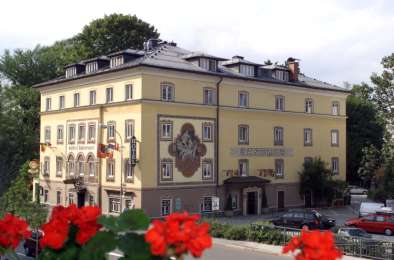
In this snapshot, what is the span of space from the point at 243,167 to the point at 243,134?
2.97 metres

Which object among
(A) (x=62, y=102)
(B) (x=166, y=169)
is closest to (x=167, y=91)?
(B) (x=166, y=169)

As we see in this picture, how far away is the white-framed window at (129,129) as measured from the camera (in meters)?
43.8

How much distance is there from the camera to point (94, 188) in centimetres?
4728

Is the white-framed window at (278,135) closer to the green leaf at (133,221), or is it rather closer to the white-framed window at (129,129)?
the white-framed window at (129,129)

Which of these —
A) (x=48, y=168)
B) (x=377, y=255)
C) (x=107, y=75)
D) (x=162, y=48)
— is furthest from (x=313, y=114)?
(x=377, y=255)

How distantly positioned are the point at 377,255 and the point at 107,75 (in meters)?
27.5

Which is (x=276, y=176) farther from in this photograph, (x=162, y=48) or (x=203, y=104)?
(x=162, y=48)

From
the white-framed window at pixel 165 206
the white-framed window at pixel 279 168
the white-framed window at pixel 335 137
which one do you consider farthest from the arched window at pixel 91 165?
the white-framed window at pixel 335 137

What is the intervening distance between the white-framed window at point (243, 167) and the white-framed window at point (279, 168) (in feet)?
12.8

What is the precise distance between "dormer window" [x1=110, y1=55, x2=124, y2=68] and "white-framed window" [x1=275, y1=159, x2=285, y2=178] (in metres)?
17.5

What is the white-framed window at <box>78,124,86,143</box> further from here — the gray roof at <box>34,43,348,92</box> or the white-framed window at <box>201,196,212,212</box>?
the white-framed window at <box>201,196,212,212</box>

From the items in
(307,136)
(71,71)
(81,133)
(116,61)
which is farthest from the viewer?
(307,136)

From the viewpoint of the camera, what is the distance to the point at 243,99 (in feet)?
165

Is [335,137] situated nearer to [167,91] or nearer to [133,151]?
[167,91]
